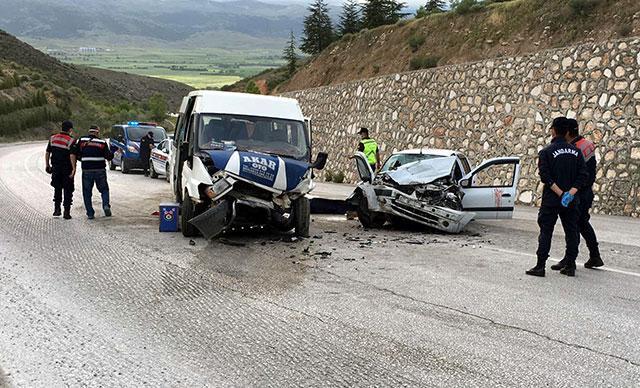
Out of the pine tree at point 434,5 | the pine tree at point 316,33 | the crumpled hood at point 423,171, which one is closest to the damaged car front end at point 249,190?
the crumpled hood at point 423,171

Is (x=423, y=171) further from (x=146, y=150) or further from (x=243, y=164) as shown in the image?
(x=146, y=150)

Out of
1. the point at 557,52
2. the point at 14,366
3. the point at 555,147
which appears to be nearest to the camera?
the point at 14,366

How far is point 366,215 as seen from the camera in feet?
41.7

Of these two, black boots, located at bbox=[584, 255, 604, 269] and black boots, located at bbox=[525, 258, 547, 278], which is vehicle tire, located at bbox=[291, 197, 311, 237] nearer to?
black boots, located at bbox=[525, 258, 547, 278]

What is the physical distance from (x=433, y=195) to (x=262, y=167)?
11.5ft

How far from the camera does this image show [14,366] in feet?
16.2

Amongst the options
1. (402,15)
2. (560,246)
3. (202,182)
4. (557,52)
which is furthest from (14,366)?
(402,15)

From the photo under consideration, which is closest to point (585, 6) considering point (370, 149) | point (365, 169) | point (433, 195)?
point (370, 149)

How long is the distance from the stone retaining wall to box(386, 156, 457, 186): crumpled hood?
5426mm

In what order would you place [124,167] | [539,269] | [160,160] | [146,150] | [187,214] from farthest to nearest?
[124,167] → [146,150] → [160,160] → [187,214] → [539,269]

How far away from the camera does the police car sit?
90.6 feet

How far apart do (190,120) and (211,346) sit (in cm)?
691

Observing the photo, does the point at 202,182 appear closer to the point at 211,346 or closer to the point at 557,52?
the point at 211,346

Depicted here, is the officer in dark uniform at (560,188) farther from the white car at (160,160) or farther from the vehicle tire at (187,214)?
the white car at (160,160)
